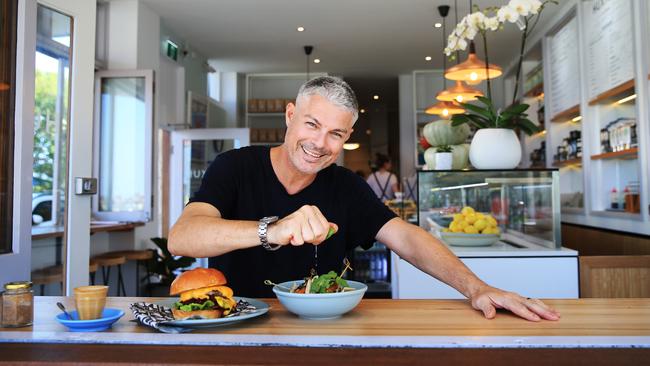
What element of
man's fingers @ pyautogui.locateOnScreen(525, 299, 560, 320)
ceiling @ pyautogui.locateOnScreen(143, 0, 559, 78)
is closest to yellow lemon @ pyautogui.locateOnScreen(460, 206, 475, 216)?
man's fingers @ pyautogui.locateOnScreen(525, 299, 560, 320)

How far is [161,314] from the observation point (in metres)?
1.14

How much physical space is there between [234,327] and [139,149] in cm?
465

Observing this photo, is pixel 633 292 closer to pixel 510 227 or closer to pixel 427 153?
pixel 510 227

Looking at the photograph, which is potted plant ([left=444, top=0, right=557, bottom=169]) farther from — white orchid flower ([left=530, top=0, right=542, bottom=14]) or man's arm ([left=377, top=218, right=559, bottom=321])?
man's arm ([left=377, top=218, right=559, bottom=321])

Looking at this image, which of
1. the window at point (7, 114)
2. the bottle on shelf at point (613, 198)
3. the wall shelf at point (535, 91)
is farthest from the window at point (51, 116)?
the wall shelf at point (535, 91)

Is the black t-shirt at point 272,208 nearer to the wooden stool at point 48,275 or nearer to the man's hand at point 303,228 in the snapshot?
the man's hand at point 303,228

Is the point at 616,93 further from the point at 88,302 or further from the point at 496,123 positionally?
the point at 88,302

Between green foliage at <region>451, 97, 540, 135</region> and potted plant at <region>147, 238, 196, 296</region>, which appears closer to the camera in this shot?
green foliage at <region>451, 97, 540, 135</region>

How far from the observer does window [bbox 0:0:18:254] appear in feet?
6.92

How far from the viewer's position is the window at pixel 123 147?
518 cm

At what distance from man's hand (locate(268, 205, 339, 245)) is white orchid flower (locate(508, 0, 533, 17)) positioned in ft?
6.14

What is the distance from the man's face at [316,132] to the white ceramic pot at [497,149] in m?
1.30

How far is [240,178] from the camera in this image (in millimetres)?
1697

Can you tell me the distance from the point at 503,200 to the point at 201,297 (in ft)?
7.32
